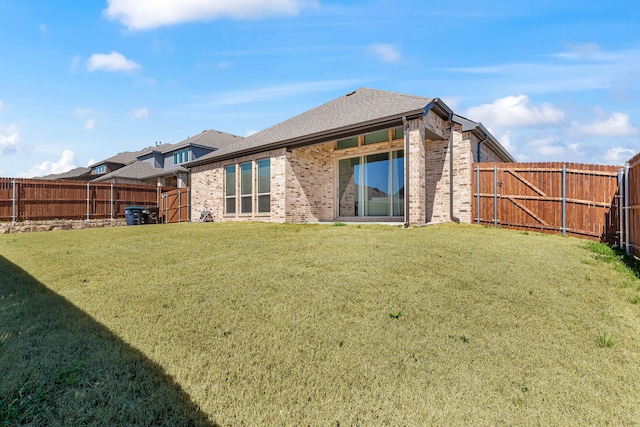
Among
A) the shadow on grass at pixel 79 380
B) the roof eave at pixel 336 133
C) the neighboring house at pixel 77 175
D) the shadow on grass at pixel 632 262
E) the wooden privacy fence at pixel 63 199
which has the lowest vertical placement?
the shadow on grass at pixel 79 380

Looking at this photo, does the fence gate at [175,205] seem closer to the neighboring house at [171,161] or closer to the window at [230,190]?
the neighboring house at [171,161]

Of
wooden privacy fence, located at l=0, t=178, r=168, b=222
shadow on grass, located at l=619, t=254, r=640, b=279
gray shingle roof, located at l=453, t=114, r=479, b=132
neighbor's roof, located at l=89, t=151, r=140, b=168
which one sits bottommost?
shadow on grass, located at l=619, t=254, r=640, b=279

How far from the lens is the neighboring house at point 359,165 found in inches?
381

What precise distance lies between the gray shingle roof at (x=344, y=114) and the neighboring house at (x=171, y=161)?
376 inches

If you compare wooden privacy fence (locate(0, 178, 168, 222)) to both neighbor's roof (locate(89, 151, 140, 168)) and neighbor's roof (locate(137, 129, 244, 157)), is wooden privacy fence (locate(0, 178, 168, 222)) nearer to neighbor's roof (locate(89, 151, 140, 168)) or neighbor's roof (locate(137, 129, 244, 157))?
neighbor's roof (locate(137, 129, 244, 157))

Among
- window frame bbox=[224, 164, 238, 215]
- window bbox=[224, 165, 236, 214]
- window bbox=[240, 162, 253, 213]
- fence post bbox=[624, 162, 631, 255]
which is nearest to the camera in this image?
fence post bbox=[624, 162, 631, 255]

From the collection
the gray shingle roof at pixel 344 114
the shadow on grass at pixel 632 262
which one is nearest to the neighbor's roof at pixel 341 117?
the gray shingle roof at pixel 344 114

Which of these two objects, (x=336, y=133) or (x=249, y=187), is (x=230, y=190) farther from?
(x=336, y=133)

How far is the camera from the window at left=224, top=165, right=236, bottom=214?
48.1ft

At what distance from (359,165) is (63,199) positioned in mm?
14673

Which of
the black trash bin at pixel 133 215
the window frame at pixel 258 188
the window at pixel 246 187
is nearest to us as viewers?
the window frame at pixel 258 188

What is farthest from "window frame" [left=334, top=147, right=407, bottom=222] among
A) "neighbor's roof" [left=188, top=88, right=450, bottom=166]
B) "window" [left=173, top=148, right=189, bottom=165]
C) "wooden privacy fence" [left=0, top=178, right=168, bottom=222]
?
"window" [left=173, top=148, right=189, bottom=165]

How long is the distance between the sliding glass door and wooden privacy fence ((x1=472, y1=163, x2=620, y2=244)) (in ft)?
8.30

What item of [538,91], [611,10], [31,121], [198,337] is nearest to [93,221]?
[31,121]
